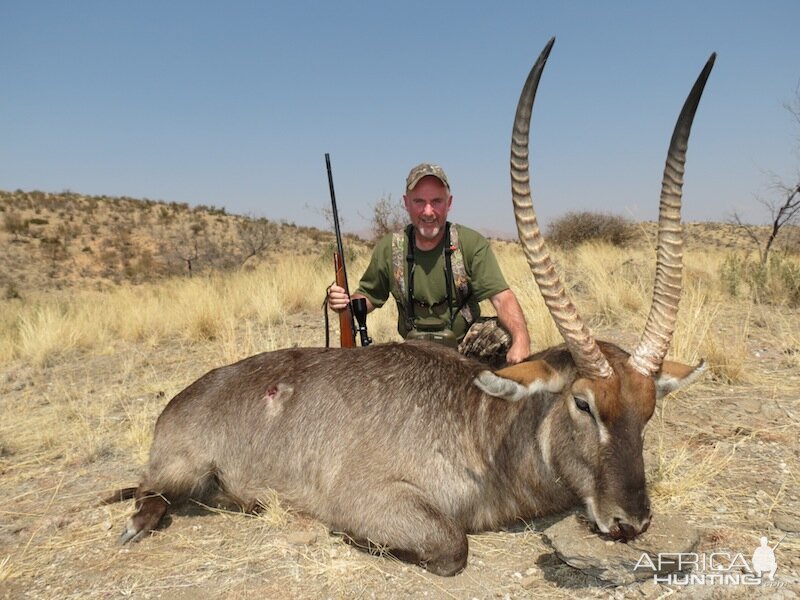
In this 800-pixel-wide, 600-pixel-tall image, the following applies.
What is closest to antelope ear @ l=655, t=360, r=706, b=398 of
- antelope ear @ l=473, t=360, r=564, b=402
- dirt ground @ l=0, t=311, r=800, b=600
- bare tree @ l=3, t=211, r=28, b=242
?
antelope ear @ l=473, t=360, r=564, b=402

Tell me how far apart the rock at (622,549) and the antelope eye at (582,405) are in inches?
30.8

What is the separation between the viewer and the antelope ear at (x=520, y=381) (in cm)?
308

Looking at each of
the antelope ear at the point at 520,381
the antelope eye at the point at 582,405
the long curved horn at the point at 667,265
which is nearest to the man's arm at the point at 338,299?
the antelope ear at the point at 520,381

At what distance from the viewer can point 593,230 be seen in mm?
25703

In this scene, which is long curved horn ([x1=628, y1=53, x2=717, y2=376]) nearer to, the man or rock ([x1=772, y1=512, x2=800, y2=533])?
rock ([x1=772, y1=512, x2=800, y2=533])

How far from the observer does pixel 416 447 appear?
372 centimetres

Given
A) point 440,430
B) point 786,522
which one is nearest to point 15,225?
point 440,430

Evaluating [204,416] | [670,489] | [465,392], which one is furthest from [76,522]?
[670,489]

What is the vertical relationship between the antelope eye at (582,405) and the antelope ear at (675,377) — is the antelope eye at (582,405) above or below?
below

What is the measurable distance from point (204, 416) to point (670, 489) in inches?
135

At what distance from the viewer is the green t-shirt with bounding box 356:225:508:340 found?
231 inches

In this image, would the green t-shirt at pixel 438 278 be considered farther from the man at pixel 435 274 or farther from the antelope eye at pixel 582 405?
the antelope eye at pixel 582 405

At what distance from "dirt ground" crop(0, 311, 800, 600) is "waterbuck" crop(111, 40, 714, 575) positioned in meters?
0.17

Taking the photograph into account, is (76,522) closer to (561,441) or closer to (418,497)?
(418,497)
